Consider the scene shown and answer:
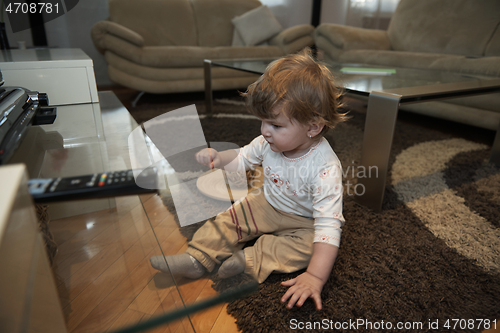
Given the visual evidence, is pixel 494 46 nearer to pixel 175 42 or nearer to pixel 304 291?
pixel 304 291

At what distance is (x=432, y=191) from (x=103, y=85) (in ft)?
9.98

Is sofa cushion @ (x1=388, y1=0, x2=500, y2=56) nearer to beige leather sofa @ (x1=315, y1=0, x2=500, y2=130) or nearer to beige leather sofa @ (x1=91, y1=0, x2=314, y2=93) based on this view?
beige leather sofa @ (x1=315, y1=0, x2=500, y2=130)

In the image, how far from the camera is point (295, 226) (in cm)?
75

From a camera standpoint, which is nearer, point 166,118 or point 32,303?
point 32,303

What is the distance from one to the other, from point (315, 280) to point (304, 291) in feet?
0.11

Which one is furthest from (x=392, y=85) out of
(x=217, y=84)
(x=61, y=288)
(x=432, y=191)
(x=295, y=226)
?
(x=217, y=84)

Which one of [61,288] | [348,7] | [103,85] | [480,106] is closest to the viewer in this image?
[61,288]

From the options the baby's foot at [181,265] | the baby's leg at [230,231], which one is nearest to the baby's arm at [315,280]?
the baby's leg at [230,231]

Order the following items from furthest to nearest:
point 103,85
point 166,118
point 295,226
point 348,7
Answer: point 348,7, point 103,85, point 166,118, point 295,226

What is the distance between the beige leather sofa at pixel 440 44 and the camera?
153 cm

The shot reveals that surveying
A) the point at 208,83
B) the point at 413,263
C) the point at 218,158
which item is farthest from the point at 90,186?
the point at 208,83

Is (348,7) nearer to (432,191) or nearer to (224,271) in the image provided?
(432,191)

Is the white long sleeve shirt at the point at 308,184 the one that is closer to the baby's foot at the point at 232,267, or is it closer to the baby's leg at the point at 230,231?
the baby's leg at the point at 230,231

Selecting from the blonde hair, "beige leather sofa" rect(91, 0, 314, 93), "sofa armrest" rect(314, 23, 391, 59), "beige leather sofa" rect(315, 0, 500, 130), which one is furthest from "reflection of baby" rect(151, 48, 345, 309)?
"sofa armrest" rect(314, 23, 391, 59)
